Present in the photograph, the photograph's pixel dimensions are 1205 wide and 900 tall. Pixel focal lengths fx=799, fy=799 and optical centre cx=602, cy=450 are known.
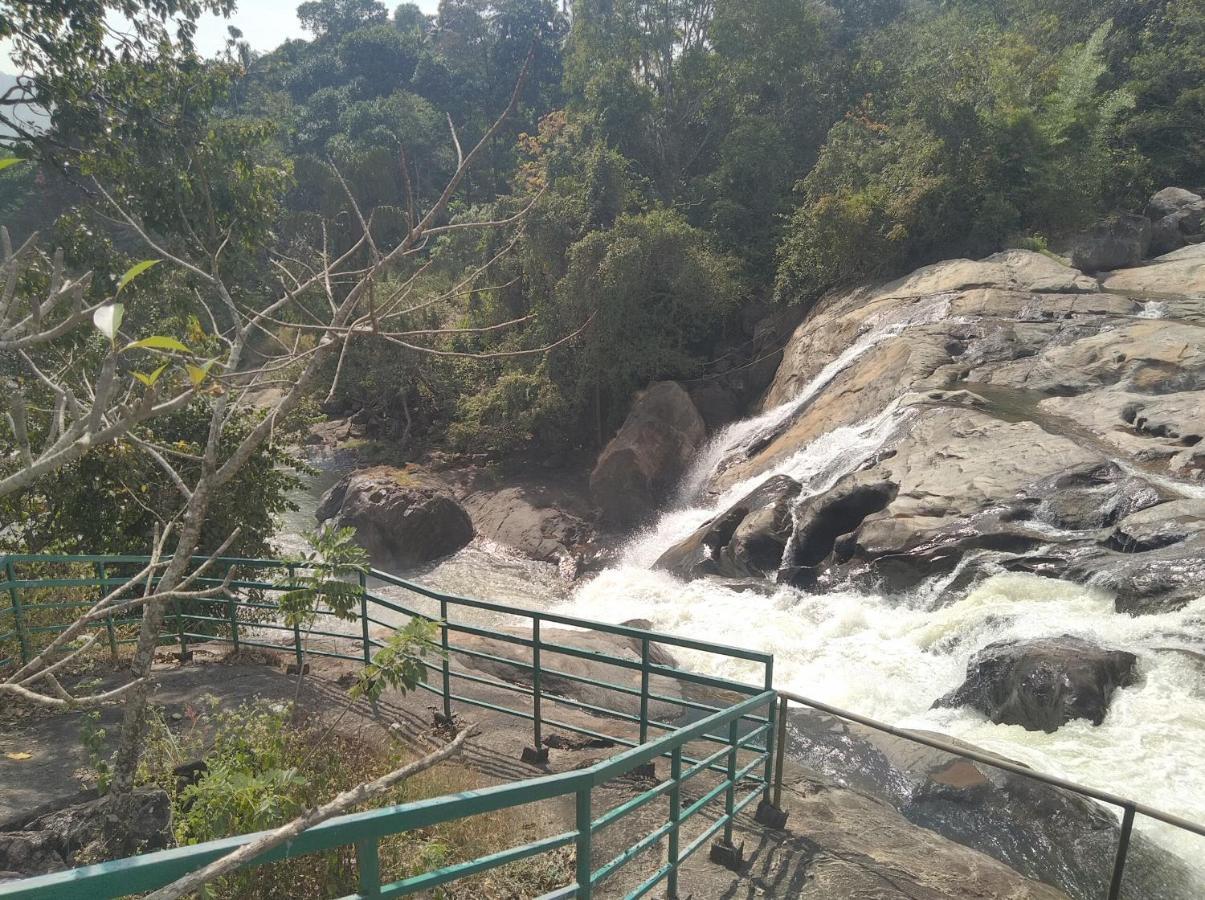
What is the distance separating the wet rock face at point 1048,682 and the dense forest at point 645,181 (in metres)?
7.10

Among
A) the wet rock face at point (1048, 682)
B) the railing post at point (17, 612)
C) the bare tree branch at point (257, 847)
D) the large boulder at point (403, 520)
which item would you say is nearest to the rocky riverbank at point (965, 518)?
the wet rock face at point (1048, 682)

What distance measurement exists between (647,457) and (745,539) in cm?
593

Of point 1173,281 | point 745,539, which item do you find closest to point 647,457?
point 745,539

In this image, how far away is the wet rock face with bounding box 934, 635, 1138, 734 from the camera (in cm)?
734

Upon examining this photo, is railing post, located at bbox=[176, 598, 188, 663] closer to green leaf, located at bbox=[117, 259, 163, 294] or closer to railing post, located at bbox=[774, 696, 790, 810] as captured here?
railing post, located at bbox=[774, 696, 790, 810]

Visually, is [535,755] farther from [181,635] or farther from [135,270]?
[135,270]

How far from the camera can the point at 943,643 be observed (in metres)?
9.12

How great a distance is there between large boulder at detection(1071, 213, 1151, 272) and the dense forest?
2.73 feet

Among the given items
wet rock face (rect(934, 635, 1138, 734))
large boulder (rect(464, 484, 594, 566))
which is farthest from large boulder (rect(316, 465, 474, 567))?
wet rock face (rect(934, 635, 1138, 734))

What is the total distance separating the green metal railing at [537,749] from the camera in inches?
76.3

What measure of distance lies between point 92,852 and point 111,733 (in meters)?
2.29

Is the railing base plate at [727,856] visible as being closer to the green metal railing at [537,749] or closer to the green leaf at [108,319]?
the green metal railing at [537,749]

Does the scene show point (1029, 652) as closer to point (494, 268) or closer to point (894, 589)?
point (894, 589)

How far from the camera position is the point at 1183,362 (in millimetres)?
12422
